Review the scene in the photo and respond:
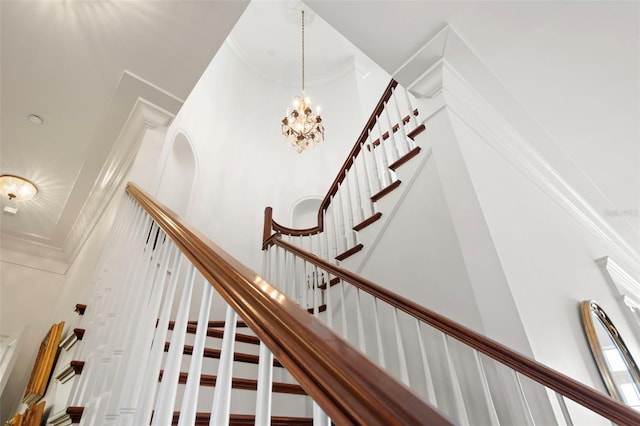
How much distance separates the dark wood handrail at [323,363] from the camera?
34 centimetres

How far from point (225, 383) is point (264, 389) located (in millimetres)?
104

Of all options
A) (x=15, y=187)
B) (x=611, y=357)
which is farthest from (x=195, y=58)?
(x=611, y=357)

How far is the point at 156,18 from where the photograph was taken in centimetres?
194

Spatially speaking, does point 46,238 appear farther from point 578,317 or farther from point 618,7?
point 618,7

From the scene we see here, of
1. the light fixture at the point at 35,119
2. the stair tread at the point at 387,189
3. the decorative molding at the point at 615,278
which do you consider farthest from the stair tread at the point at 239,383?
the decorative molding at the point at 615,278

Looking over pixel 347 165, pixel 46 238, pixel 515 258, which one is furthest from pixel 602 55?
pixel 46 238

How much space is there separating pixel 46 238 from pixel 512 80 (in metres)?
5.50

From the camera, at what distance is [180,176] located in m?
4.52

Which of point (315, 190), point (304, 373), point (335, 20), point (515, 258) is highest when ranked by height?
point (315, 190)

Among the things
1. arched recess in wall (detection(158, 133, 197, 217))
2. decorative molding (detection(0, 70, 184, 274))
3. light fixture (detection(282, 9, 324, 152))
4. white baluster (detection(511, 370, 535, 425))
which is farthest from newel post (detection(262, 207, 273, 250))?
white baluster (detection(511, 370, 535, 425))

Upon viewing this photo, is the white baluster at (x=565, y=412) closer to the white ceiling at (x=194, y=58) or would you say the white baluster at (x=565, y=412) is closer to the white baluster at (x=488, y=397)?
the white baluster at (x=488, y=397)

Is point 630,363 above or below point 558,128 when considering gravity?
below

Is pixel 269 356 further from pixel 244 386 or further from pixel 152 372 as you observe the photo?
pixel 244 386

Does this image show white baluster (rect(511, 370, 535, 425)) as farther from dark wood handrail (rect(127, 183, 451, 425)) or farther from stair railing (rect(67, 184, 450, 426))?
dark wood handrail (rect(127, 183, 451, 425))
